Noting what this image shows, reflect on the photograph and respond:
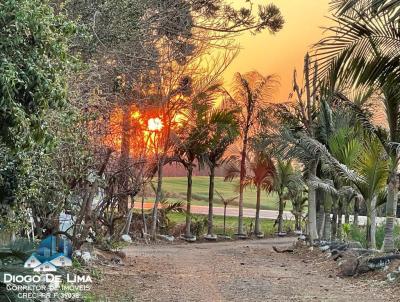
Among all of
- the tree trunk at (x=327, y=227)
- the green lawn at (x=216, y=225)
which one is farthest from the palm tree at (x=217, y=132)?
the tree trunk at (x=327, y=227)

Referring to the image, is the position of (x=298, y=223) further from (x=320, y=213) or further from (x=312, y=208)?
(x=312, y=208)

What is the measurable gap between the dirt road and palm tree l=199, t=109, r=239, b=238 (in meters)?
6.90

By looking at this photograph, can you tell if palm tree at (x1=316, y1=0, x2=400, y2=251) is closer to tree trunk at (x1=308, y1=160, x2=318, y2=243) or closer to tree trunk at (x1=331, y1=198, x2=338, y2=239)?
tree trunk at (x1=308, y1=160, x2=318, y2=243)

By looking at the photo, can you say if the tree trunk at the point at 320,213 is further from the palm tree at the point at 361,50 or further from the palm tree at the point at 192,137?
the palm tree at the point at 361,50

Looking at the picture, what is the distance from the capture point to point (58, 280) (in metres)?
7.06

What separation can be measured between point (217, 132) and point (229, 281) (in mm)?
10677

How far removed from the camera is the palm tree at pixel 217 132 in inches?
770

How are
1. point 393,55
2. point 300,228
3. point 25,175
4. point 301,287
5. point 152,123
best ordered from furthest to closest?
point 300,228
point 152,123
point 301,287
point 393,55
point 25,175

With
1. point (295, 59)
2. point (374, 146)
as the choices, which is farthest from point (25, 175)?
point (295, 59)

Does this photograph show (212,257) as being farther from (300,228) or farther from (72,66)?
(300,228)

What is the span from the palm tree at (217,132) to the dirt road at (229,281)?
6899 millimetres

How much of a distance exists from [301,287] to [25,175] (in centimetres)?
508

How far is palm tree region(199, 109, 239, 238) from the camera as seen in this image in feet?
64.1

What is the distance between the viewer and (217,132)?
19641 mm
